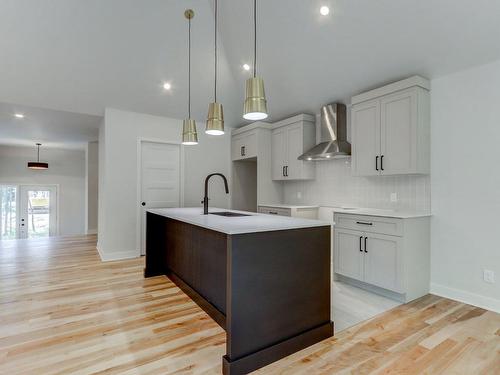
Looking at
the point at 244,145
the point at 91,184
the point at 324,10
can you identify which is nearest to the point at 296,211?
the point at 244,145

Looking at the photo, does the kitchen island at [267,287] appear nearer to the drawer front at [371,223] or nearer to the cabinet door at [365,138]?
the drawer front at [371,223]

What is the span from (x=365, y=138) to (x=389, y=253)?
1465 mm

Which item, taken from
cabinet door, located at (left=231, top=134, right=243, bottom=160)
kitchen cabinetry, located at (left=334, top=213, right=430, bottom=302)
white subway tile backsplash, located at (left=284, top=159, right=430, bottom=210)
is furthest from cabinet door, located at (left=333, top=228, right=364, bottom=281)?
cabinet door, located at (left=231, top=134, right=243, bottom=160)

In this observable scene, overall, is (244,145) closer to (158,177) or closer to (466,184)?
(158,177)

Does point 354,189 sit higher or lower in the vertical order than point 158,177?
lower

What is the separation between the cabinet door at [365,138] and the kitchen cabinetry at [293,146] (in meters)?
1.08

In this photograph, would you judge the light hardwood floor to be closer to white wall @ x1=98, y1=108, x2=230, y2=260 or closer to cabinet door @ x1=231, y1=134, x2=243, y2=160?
white wall @ x1=98, y1=108, x2=230, y2=260

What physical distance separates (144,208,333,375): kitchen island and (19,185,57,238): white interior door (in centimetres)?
835

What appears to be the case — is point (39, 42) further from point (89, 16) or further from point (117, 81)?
point (117, 81)

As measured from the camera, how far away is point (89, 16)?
3568 millimetres

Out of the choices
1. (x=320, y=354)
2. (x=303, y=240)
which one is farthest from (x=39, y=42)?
(x=320, y=354)

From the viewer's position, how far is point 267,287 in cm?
197

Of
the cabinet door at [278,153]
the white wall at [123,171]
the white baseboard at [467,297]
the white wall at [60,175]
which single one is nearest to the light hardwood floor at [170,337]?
the white baseboard at [467,297]

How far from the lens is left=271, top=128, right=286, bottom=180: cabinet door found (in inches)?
202
